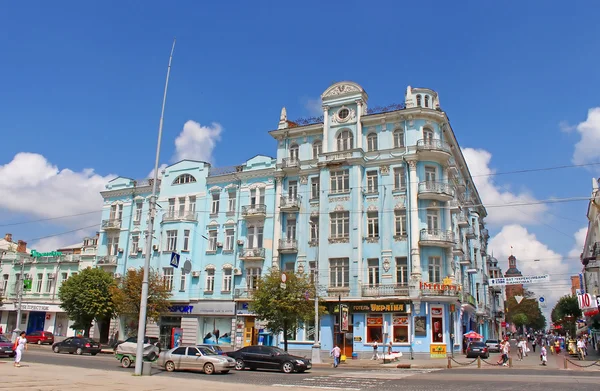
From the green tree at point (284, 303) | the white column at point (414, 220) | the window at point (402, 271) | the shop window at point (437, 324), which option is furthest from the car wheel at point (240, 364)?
the shop window at point (437, 324)

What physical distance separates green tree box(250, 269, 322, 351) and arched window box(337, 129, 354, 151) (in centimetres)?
1297

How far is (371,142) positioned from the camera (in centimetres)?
4309

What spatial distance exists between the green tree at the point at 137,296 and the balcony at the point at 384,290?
55.2ft

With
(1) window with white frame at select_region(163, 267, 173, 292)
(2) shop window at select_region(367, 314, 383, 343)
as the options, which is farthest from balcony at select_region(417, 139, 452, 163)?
(1) window with white frame at select_region(163, 267, 173, 292)

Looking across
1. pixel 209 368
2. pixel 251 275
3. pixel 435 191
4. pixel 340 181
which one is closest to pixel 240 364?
pixel 209 368

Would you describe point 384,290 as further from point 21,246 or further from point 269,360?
point 21,246

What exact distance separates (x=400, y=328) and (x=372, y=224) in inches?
330

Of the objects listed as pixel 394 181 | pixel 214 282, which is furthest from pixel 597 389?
pixel 214 282

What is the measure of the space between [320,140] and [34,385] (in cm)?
3232

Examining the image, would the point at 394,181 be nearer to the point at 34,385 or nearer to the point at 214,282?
the point at 214,282

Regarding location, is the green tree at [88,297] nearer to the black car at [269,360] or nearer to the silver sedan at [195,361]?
the black car at [269,360]

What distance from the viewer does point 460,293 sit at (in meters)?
41.2

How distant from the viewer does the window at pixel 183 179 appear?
49869 mm

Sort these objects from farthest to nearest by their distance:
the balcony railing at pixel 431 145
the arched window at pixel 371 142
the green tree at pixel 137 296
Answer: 1. the arched window at pixel 371 142
2. the green tree at pixel 137 296
3. the balcony railing at pixel 431 145
